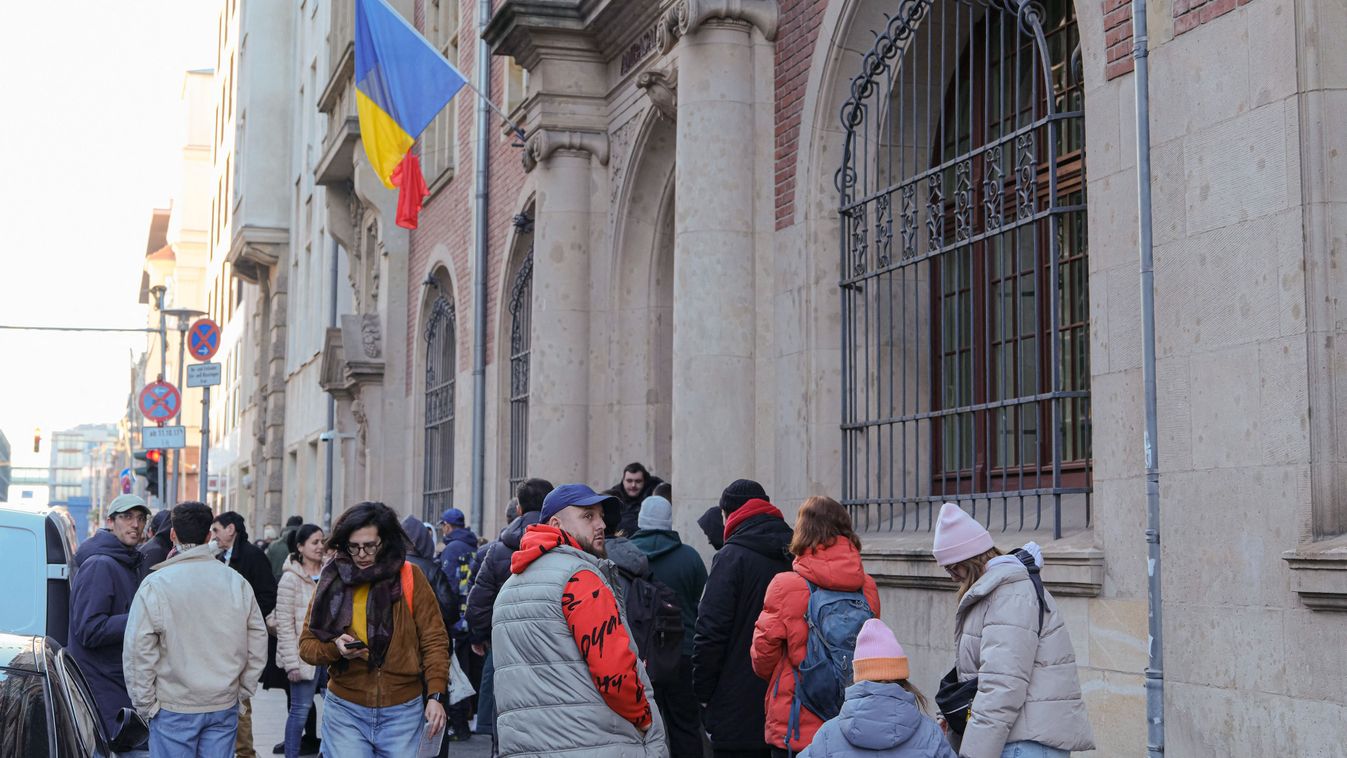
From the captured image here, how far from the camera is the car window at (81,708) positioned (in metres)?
5.04

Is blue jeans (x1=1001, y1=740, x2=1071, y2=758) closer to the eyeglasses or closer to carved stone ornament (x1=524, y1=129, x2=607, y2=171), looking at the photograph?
the eyeglasses

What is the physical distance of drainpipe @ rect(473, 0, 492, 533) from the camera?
1959 centimetres

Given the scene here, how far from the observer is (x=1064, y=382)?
8.91 meters

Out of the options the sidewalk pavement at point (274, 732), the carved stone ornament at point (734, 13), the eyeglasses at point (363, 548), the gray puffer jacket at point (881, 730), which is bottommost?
the sidewalk pavement at point (274, 732)

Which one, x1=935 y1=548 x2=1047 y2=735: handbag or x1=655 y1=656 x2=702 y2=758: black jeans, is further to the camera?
x1=655 y1=656 x2=702 y2=758: black jeans

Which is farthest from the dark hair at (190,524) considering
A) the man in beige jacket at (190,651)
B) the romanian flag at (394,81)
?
the romanian flag at (394,81)

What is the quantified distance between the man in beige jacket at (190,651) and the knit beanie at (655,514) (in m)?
1.96

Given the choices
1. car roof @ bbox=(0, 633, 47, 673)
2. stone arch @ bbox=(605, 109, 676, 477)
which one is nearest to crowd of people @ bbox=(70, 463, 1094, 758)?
car roof @ bbox=(0, 633, 47, 673)

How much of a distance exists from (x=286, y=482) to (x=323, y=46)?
10.0 m

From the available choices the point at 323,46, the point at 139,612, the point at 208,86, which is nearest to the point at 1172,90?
the point at 139,612

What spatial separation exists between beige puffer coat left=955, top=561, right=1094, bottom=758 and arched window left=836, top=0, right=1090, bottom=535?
8.41 feet

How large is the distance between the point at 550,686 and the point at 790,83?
22.6 ft

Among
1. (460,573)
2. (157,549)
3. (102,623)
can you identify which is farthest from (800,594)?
(460,573)

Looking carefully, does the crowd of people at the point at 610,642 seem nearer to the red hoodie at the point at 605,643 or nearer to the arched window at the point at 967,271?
the red hoodie at the point at 605,643
